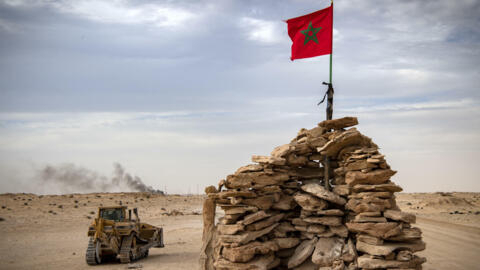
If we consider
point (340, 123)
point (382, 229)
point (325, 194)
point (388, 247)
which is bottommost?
point (388, 247)

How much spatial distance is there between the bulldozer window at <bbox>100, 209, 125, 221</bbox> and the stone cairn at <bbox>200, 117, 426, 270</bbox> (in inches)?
354

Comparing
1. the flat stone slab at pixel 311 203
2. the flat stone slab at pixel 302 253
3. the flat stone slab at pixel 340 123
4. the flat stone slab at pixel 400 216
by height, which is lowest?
the flat stone slab at pixel 302 253

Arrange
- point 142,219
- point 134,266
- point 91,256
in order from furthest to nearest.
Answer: point 142,219
point 91,256
point 134,266

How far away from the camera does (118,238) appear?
22.4m

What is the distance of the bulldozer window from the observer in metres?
23.5

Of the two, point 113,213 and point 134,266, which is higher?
point 113,213

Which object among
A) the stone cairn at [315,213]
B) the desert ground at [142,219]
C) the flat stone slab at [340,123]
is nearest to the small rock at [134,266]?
the desert ground at [142,219]

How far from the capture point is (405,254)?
44.5 ft

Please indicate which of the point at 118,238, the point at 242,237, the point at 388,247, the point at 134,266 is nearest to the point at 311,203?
the point at 242,237

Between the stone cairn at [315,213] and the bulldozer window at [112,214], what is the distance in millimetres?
8980

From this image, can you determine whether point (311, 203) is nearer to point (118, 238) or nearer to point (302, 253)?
point (302, 253)

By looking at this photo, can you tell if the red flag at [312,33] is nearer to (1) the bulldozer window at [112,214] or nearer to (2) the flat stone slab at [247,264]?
(2) the flat stone slab at [247,264]

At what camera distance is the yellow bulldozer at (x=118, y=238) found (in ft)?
70.1

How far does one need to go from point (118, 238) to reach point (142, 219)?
2108cm
